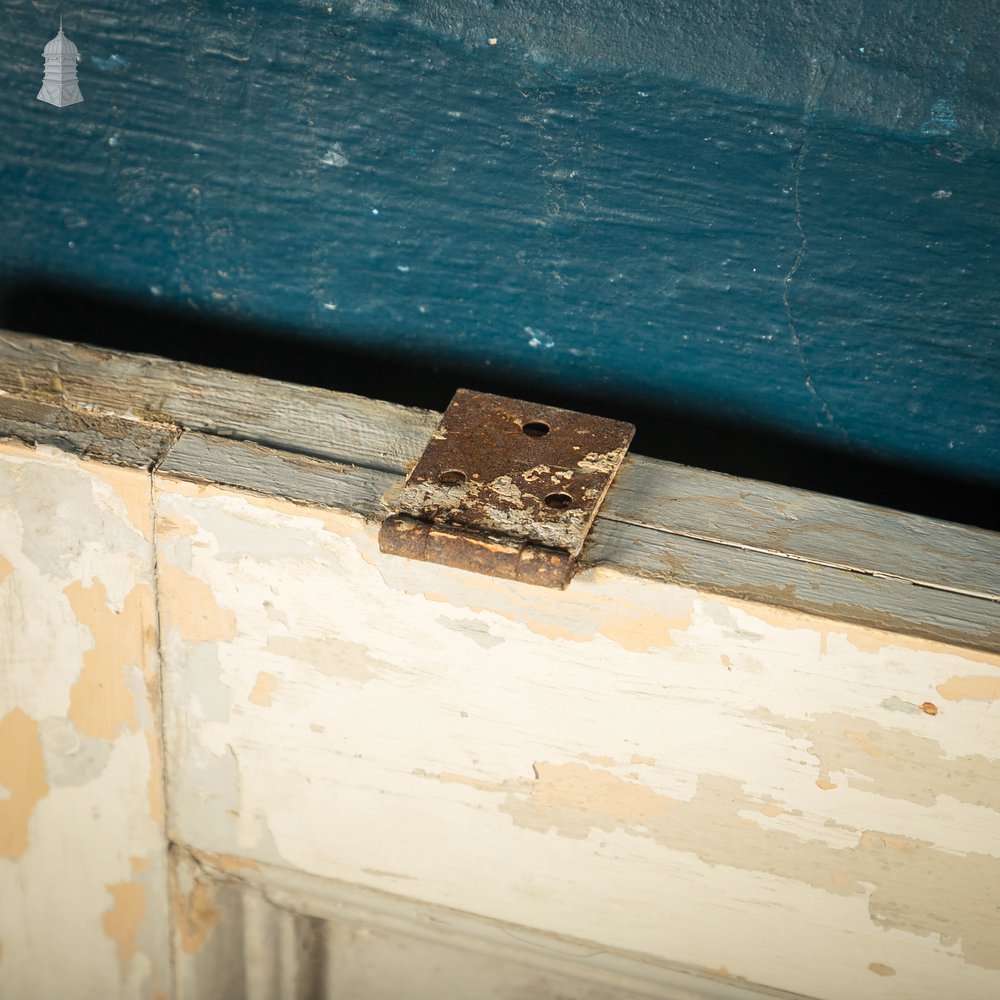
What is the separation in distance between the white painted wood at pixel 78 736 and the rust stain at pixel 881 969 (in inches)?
30.9

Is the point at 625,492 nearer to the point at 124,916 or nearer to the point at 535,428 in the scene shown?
the point at 535,428

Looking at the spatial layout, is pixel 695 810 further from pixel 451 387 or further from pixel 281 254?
pixel 281 254

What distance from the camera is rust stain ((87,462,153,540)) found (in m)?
0.98

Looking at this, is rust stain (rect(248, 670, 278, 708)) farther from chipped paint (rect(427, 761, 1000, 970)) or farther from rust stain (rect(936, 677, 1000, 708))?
rust stain (rect(936, 677, 1000, 708))

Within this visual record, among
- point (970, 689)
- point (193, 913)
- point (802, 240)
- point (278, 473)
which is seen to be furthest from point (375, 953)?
point (802, 240)

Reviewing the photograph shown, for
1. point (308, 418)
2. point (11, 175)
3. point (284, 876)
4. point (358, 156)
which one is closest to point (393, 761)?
point (284, 876)

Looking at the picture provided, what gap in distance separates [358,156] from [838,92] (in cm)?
47

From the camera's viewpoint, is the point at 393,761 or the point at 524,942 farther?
the point at 524,942

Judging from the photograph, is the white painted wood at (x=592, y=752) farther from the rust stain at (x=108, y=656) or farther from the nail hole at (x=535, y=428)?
the nail hole at (x=535, y=428)

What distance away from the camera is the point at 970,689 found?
2.90 ft

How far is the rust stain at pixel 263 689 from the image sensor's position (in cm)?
109

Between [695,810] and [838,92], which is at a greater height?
[838,92]

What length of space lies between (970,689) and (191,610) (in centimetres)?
72

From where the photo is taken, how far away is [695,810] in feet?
3.43
